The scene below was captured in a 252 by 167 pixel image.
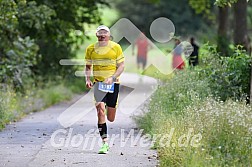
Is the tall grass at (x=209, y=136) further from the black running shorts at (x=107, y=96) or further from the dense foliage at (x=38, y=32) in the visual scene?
the dense foliage at (x=38, y=32)

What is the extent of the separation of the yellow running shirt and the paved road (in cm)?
132

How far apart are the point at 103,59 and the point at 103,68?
0.51 feet

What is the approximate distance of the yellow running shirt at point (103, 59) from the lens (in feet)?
41.2

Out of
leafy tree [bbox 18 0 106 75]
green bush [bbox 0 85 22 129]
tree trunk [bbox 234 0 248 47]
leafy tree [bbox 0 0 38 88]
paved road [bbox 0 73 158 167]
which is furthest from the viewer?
tree trunk [bbox 234 0 248 47]

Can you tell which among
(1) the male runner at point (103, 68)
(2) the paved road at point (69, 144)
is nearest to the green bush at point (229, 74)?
(2) the paved road at point (69, 144)

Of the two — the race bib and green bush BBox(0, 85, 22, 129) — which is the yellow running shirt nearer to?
the race bib

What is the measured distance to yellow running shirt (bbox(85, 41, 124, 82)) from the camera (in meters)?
12.5

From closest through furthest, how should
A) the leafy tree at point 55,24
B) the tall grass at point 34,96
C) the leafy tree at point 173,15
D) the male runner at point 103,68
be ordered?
1. the male runner at point 103,68
2. the tall grass at point 34,96
3. the leafy tree at point 55,24
4. the leafy tree at point 173,15

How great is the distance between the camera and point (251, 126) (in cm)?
991

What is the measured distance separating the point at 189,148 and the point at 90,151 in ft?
9.58

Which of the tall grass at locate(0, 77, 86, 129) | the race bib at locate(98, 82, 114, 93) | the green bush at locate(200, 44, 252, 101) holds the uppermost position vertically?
the race bib at locate(98, 82, 114, 93)

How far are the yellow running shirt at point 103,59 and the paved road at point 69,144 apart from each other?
132 cm

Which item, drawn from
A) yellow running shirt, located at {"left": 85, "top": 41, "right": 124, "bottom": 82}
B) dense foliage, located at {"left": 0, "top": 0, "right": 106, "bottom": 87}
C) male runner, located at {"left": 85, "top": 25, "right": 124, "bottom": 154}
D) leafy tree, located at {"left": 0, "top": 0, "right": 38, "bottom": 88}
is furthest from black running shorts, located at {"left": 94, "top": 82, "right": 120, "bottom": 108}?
leafy tree, located at {"left": 0, "top": 0, "right": 38, "bottom": 88}

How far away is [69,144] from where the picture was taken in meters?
13.4
